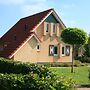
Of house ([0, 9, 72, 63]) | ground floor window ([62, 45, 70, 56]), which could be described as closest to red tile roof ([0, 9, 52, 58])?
house ([0, 9, 72, 63])

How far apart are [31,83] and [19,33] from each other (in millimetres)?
37731

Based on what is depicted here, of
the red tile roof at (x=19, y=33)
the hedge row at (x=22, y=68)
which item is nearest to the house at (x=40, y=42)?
the red tile roof at (x=19, y=33)

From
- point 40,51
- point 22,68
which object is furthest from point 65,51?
point 22,68

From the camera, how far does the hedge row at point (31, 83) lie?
32.6 ft

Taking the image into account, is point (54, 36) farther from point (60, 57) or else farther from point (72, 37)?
point (72, 37)

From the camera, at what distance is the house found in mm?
42094

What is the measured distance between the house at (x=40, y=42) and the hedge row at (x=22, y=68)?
76.5 feet

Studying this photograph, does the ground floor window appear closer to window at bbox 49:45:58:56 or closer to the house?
the house

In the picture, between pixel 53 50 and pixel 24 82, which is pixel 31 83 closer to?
pixel 24 82

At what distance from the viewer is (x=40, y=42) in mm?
43812

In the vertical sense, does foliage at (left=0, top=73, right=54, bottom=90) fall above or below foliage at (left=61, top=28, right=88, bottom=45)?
below

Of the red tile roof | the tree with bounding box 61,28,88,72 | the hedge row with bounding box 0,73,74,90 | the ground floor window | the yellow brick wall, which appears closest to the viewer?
the hedge row with bounding box 0,73,74,90

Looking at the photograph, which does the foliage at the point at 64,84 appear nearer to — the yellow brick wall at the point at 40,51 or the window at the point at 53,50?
the yellow brick wall at the point at 40,51

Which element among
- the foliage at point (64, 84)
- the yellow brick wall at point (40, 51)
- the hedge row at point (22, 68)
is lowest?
the foliage at point (64, 84)
